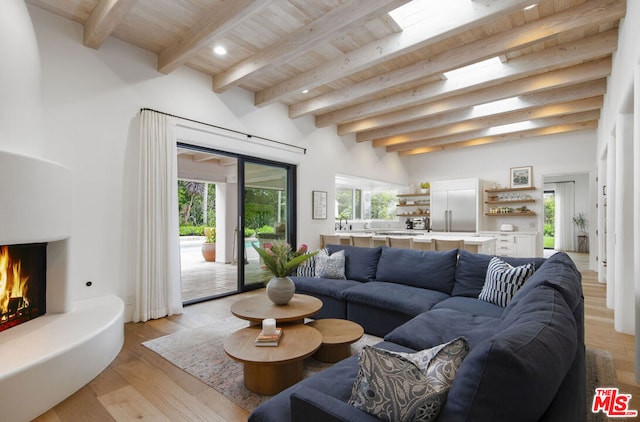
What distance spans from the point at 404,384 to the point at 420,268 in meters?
2.62

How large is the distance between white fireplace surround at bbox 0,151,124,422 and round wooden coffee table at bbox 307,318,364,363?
5.61 ft

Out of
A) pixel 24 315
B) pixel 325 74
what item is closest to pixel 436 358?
pixel 24 315

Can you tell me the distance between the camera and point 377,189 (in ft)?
30.8

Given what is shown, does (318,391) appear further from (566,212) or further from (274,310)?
(566,212)

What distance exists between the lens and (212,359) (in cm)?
276

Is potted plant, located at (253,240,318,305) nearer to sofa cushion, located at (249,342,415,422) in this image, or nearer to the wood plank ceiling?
sofa cushion, located at (249,342,415,422)

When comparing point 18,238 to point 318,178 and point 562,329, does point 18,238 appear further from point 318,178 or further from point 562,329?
point 318,178

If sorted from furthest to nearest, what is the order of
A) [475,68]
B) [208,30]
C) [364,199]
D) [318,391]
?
[364,199] < [475,68] < [208,30] < [318,391]

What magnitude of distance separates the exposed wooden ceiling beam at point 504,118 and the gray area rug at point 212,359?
5.21 metres

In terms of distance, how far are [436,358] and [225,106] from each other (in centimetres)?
461

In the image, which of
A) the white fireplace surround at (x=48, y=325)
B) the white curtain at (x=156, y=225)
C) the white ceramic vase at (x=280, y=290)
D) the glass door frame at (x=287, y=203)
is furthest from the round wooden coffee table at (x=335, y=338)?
the glass door frame at (x=287, y=203)

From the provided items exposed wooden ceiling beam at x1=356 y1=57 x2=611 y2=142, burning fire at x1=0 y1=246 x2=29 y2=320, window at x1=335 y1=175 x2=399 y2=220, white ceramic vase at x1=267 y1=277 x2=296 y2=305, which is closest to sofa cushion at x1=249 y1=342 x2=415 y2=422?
white ceramic vase at x1=267 y1=277 x2=296 y2=305

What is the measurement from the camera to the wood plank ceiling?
304 cm

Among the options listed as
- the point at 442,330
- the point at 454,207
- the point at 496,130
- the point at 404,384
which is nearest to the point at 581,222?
the point at 454,207
